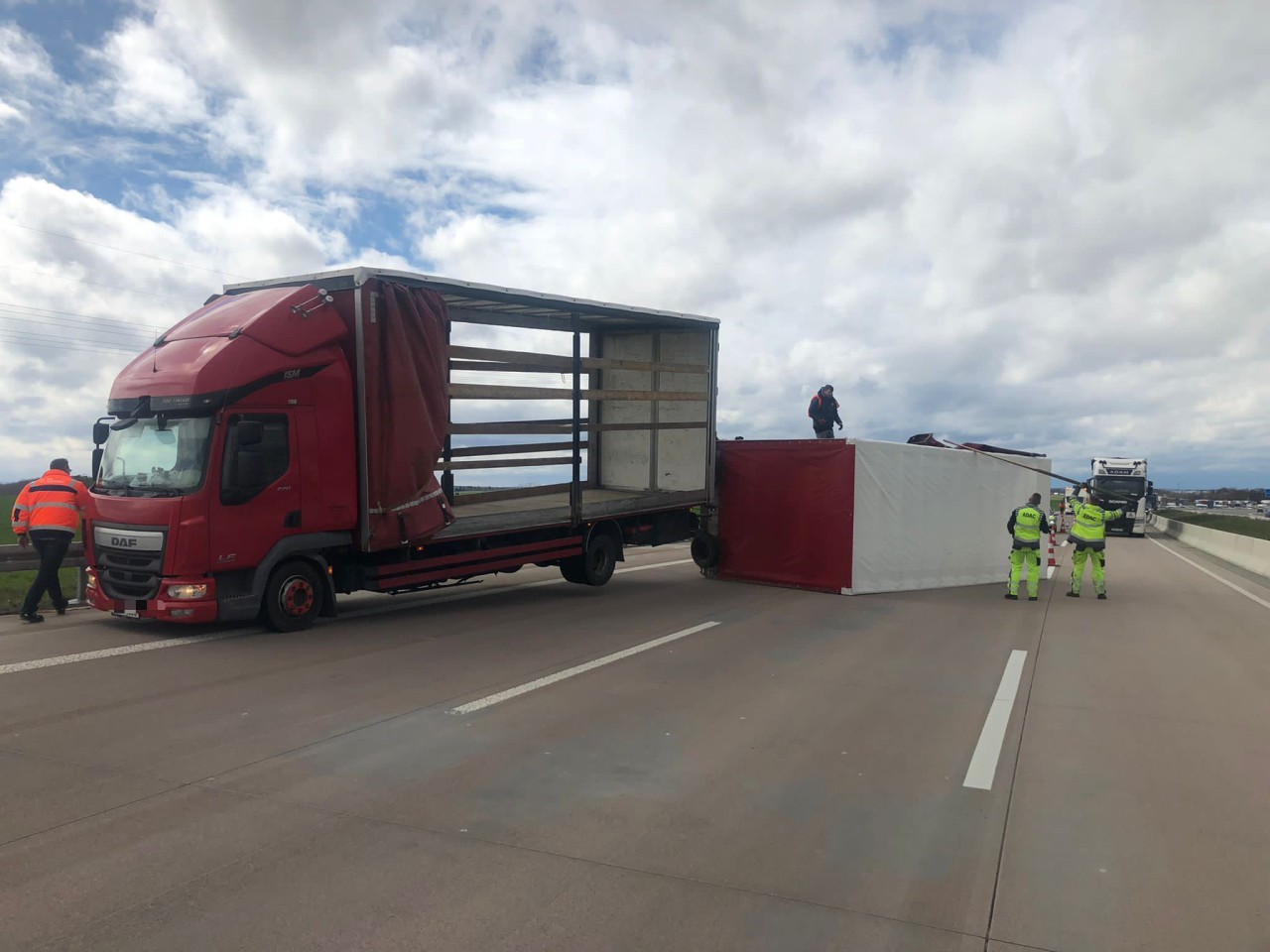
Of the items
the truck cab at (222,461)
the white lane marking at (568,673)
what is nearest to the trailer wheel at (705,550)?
the white lane marking at (568,673)

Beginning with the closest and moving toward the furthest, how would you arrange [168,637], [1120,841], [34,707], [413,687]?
1. [1120,841]
2. [34,707]
3. [413,687]
4. [168,637]

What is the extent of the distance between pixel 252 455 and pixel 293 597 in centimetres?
162

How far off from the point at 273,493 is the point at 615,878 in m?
6.68

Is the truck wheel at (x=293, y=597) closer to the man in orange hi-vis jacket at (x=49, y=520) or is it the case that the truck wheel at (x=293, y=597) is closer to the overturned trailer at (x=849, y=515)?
the man in orange hi-vis jacket at (x=49, y=520)

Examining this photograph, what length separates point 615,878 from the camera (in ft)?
13.4

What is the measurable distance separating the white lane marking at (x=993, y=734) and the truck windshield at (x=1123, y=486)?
33103 mm

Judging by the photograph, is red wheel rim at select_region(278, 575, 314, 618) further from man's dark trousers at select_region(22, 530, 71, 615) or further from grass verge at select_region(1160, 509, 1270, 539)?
grass verge at select_region(1160, 509, 1270, 539)

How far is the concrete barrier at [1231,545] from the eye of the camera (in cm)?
2241

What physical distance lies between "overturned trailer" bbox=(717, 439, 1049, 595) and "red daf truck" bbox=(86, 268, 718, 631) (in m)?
4.10

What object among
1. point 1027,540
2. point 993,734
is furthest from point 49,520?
point 1027,540

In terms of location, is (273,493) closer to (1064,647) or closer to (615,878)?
(615,878)

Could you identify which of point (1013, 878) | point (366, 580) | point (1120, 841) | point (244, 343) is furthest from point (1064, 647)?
point (244, 343)

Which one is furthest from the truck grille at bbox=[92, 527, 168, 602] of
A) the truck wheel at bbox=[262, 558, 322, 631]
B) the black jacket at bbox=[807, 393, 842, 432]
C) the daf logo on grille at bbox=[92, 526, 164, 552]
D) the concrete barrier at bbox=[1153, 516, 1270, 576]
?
the concrete barrier at bbox=[1153, 516, 1270, 576]

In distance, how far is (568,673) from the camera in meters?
8.15
